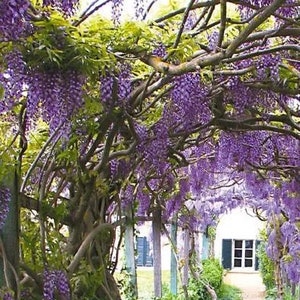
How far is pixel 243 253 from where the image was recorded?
19.6 meters

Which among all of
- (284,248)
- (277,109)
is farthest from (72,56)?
(284,248)

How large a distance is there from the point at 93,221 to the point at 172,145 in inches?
33.0

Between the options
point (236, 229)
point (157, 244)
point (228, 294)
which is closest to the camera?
point (157, 244)

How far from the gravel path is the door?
0.46 metres

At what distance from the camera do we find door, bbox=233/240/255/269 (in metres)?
19.6

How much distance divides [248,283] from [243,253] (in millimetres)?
2920

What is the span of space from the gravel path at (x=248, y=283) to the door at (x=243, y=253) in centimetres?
46

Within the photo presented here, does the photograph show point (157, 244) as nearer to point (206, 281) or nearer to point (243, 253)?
point (206, 281)

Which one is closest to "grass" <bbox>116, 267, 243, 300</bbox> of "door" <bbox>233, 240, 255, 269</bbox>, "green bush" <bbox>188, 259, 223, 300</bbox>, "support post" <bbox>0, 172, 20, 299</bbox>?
"green bush" <bbox>188, 259, 223, 300</bbox>

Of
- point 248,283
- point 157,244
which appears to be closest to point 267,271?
point 248,283

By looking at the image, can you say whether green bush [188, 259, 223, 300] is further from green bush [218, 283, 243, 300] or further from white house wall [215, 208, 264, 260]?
white house wall [215, 208, 264, 260]

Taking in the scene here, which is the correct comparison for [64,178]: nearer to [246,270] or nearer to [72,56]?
[72,56]

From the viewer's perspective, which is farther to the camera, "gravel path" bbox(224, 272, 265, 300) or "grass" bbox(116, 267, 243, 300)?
"gravel path" bbox(224, 272, 265, 300)

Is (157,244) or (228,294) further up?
(157,244)
